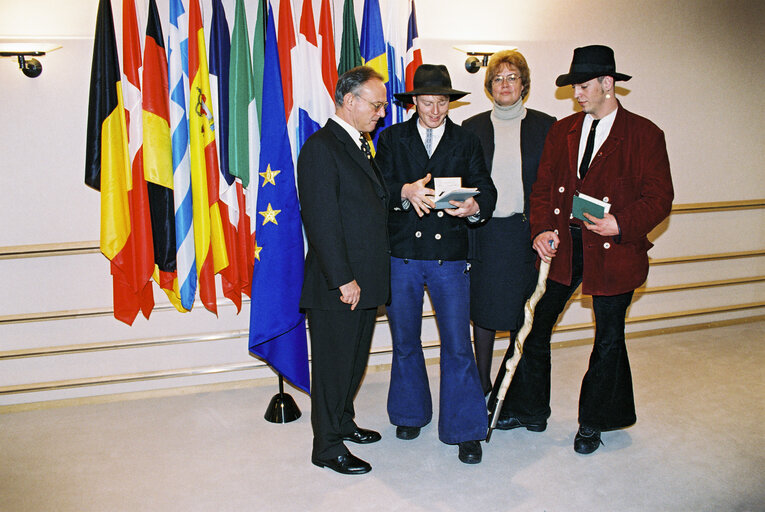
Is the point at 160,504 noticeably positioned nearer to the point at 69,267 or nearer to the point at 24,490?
the point at 24,490

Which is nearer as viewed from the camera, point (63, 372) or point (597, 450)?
point (597, 450)

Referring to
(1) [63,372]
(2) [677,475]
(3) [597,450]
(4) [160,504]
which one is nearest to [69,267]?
(1) [63,372]

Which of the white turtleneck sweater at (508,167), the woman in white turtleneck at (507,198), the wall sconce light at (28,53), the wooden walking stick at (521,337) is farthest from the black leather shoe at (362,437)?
the wall sconce light at (28,53)

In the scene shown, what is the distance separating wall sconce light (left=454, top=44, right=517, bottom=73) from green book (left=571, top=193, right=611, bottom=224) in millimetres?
1581

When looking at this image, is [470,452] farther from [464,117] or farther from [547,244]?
[464,117]

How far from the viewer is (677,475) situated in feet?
8.99

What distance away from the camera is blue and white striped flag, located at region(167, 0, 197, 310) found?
10.8 ft

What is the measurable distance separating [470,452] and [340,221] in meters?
1.25

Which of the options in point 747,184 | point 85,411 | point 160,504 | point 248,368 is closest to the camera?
point 160,504

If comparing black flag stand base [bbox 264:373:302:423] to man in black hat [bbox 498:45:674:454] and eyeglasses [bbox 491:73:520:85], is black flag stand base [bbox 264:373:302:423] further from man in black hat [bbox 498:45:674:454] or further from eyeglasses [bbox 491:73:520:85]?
eyeglasses [bbox 491:73:520:85]

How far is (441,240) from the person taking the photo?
280cm

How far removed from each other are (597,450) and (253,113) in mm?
2488

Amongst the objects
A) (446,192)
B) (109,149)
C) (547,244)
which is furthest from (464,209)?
(109,149)

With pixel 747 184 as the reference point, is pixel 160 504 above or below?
below
